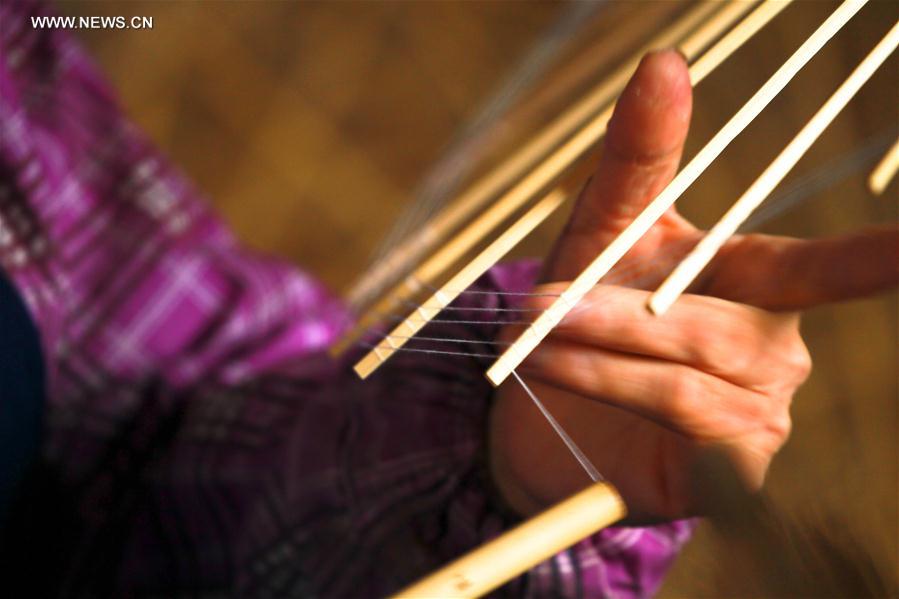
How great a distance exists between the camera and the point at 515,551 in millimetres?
239

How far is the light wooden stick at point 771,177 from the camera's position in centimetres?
24

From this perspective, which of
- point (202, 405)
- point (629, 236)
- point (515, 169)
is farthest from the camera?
point (202, 405)

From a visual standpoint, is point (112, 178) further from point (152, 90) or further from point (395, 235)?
point (152, 90)

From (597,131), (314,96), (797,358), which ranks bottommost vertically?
(797,358)

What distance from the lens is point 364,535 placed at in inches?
17.7

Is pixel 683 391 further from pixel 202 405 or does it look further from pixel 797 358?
pixel 202 405

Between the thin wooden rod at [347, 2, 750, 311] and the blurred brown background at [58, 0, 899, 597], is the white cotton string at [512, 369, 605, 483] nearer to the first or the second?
the thin wooden rod at [347, 2, 750, 311]

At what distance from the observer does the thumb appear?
0.25 metres

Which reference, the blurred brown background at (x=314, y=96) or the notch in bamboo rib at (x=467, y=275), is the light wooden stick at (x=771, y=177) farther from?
the blurred brown background at (x=314, y=96)

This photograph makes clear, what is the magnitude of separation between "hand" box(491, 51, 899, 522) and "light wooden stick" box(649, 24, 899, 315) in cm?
2

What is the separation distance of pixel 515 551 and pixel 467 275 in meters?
0.10

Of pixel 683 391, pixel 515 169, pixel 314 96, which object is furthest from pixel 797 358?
pixel 314 96

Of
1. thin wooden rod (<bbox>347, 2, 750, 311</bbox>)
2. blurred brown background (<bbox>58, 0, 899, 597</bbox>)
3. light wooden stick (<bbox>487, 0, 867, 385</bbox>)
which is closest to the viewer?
light wooden stick (<bbox>487, 0, 867, 385</bbox>)

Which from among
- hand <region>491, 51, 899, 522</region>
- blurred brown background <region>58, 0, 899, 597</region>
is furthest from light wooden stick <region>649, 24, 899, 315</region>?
blurred brown background <region>58, 0, 899, 597</region>
